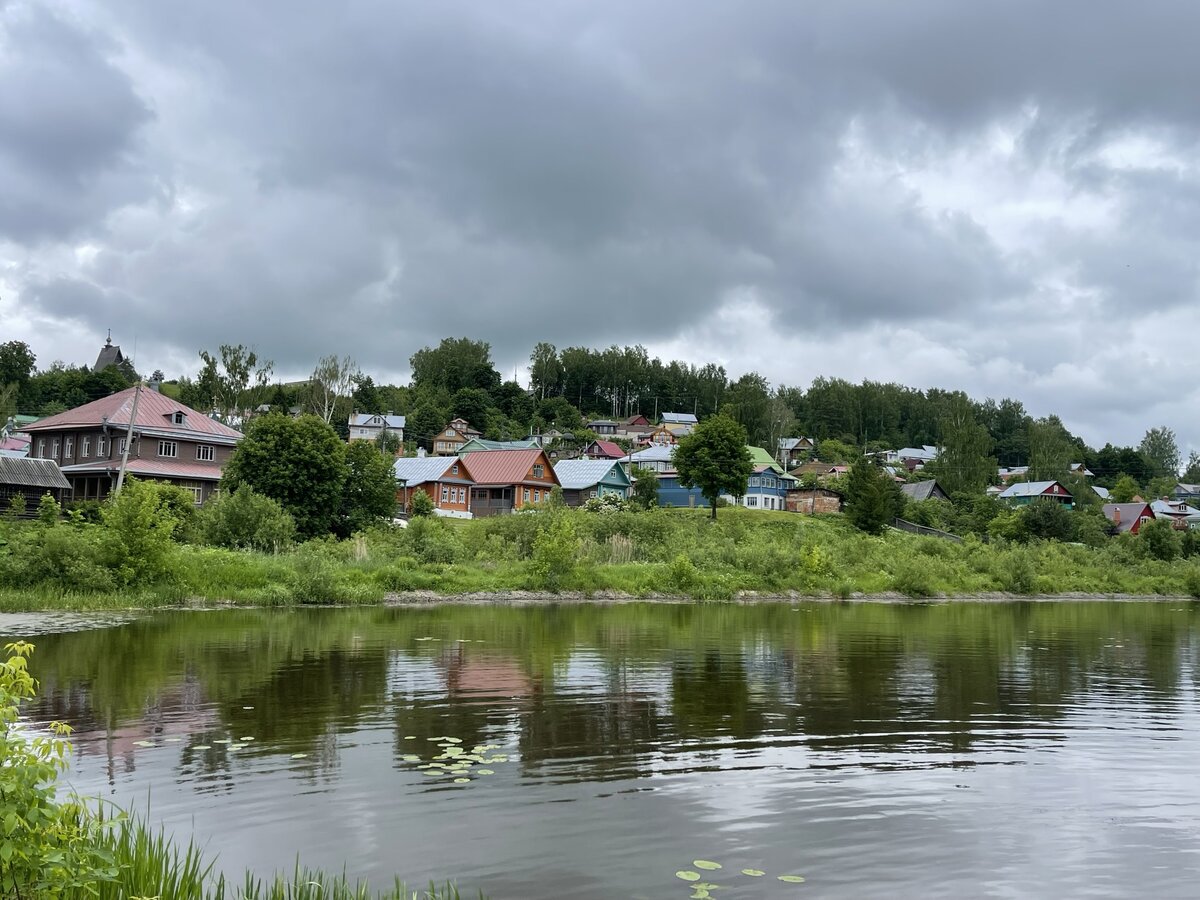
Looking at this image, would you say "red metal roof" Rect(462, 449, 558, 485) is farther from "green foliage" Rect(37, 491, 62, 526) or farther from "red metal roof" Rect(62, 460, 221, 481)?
"green foliage" Rect(37, 491, 62, 526)

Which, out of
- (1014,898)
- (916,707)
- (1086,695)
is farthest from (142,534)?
(1014,898)

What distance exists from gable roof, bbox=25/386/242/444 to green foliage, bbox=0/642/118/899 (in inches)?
2598

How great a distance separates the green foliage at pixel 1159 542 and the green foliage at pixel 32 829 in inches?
3391

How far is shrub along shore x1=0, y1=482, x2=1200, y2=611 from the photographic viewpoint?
1411 inches

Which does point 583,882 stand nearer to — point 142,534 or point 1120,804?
point 1120,804

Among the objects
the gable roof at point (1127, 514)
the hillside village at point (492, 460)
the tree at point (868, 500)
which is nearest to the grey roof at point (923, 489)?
the hillside village at point (492, 460)

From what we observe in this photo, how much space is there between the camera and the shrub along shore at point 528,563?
3584cm

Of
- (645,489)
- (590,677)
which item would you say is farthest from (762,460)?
(590,677)

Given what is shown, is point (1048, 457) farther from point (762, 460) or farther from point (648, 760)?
point (648, 760)

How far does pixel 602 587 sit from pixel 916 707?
31.1 m

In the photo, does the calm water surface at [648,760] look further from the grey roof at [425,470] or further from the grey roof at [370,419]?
the grey roof at [370,419]

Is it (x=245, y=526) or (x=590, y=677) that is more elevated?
(x=245, y=526)

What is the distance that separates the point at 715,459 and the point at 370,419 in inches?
3127

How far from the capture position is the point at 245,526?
46.8 meters
